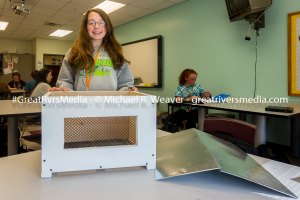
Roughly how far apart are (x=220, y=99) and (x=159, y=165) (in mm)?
3011

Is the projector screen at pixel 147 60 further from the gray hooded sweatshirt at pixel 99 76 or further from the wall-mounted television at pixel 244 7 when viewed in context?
the gray hooded sweatshirt at pixel 99 76

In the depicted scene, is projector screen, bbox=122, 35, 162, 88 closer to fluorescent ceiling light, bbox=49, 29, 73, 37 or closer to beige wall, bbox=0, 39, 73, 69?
fluorescent ceiling light, bbox=49, 29, 73, 37

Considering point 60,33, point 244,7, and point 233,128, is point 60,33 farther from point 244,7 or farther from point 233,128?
point 233,128

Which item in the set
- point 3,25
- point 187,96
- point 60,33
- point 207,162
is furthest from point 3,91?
point 207,162

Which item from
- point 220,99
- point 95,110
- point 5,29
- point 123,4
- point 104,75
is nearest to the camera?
point 95,110

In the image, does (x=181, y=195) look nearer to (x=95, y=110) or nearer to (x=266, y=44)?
(x=95, y=110)

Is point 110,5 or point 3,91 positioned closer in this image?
point 3,91

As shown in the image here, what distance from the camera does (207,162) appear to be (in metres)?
0.64

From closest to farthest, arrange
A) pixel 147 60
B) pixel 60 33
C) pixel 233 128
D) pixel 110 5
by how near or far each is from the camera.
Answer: pixel 233 128 → pixel 110 5 → pixel 147 60 → pixel 60 33

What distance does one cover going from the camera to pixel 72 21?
632 centimetres

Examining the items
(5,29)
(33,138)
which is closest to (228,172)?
(33,138)

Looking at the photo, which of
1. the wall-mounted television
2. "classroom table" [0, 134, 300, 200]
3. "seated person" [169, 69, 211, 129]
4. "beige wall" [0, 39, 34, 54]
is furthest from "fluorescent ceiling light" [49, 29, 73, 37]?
"classroom table" [0, 134, 300, 200]

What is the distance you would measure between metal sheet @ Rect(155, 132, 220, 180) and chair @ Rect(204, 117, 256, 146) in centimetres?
46

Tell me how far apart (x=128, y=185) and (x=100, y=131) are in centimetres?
25
